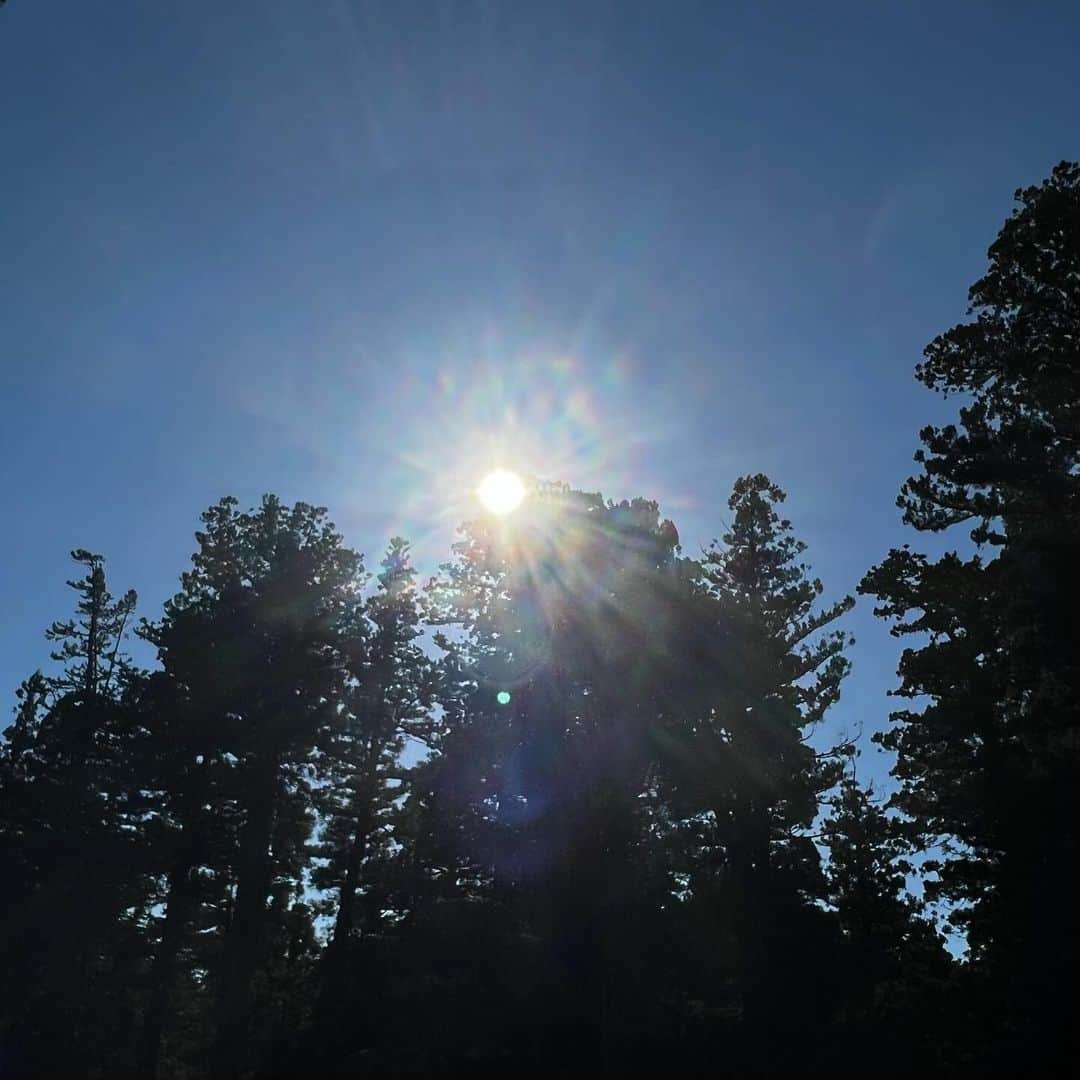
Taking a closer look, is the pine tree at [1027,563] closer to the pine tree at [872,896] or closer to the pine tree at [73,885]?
the pine tree at [872,896]

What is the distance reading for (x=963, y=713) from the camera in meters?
22.7

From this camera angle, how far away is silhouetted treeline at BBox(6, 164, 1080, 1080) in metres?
17.5

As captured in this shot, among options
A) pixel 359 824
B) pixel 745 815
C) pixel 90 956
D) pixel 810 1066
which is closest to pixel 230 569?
pixel 359 824

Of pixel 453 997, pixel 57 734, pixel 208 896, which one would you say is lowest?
pixel 453 997

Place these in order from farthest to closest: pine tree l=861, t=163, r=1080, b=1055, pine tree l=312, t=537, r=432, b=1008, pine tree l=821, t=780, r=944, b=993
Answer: pine tree l=312, t=537, r=432, b=1008 < pine tree l=821, t=780, r=944, b=993 < pine tree l=861, t=163, r=1080, b=1055

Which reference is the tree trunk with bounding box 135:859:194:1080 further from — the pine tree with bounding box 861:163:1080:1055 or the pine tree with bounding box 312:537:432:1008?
the pine tree with bounding box 861:163:1080:1055

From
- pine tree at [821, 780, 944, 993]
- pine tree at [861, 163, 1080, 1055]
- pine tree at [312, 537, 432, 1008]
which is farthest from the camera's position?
pine tree at [312, 537, 432, 1008]

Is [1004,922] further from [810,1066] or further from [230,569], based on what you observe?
[230,569]

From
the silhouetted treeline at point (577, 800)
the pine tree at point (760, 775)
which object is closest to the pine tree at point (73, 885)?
the silhouetted treeline at point (577, 800)

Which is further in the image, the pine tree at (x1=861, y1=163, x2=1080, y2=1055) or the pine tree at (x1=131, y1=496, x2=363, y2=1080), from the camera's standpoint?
the pine tree at (x1=131, y1=496, x2=363, y2=1080)

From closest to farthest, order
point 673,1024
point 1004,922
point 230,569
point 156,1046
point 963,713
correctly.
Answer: point 1004,922
point 963,713
point 673,1024
point 156,1046
point 230,569

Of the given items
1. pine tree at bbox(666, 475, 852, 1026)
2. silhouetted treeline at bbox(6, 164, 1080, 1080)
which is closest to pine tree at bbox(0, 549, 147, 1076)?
silhouetted treeline at bbox(6, 164, 1080, 1080)

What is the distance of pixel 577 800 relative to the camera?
2606 centimetres

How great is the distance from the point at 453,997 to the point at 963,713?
1534 cm
